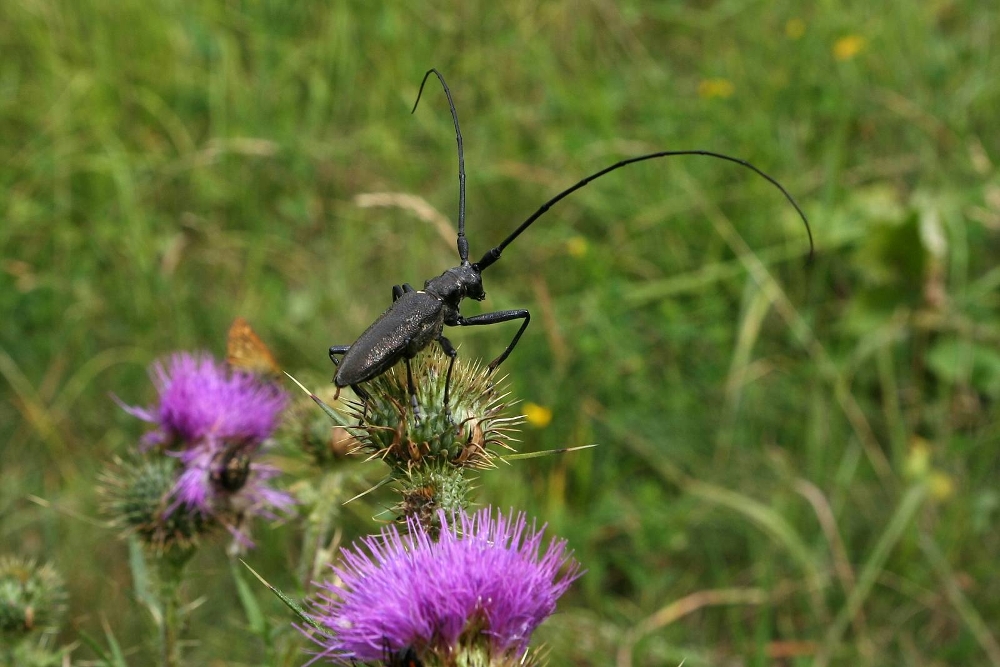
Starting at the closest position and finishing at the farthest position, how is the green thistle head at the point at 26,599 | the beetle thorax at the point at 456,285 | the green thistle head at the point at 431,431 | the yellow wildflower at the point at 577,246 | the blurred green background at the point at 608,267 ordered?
the green thistle head at the point at 431,431 < the beetle thorax at the point at 456,285 < the green thistle head at the point at 26,599 < the blurred green background at the point at 608,267 < the yellow wildflower at the point at 577,246

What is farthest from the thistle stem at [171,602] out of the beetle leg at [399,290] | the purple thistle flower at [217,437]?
the beetle leg at [399,290]

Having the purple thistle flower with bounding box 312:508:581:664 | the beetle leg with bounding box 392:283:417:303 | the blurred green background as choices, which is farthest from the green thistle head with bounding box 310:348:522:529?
the blurred green background

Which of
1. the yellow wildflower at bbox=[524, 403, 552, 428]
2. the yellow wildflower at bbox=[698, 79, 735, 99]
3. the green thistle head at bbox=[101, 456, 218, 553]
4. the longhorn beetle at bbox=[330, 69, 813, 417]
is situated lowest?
the green thistle head at bbox=[101, 456, 218, 553]

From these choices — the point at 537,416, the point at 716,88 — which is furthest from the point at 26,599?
the point at 716,88

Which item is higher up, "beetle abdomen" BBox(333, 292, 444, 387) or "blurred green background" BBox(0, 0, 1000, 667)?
"blurred green background" BBox(0, 0, 1000, 667)

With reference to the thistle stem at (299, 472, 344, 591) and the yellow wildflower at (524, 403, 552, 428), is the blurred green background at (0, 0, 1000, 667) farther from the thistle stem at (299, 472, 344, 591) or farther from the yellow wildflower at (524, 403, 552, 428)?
the thistle stem at (299, 472, 344, 591)

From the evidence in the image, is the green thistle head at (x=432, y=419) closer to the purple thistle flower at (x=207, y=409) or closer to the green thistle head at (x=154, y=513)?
the purple thistle flower at (x=207, y=409)
